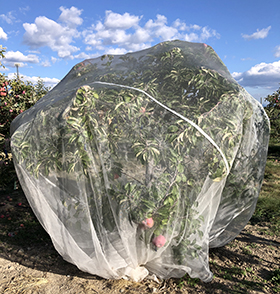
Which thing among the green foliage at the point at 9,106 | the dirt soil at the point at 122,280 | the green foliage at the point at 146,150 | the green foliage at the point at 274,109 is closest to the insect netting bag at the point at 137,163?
the green foliage at the point at 146,150

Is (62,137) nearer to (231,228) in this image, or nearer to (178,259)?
(178,259)

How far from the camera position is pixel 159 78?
2557 mm

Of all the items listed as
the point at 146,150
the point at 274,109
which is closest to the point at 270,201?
the point at 274,109

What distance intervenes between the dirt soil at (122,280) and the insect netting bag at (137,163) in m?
0.20

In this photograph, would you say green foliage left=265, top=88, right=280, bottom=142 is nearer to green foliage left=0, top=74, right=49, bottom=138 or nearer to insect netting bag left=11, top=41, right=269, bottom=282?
insect netting bag left=11, top=41, right=269, bottom=282

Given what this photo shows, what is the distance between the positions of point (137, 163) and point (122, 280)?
1.32 meters

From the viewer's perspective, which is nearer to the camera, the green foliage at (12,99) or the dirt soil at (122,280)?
the dirt soil at (122,280)

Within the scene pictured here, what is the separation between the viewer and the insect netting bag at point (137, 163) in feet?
7.46

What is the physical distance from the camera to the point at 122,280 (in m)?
2.72

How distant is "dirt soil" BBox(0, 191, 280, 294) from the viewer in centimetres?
262

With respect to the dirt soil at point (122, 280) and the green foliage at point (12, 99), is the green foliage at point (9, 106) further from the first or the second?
the dirt soil at point (122, 280)

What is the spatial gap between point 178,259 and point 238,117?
56.2 inches

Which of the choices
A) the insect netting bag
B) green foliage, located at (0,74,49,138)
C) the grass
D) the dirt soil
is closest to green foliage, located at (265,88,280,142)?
the grass

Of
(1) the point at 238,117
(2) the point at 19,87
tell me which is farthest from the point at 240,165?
(2) the point at 19,87
